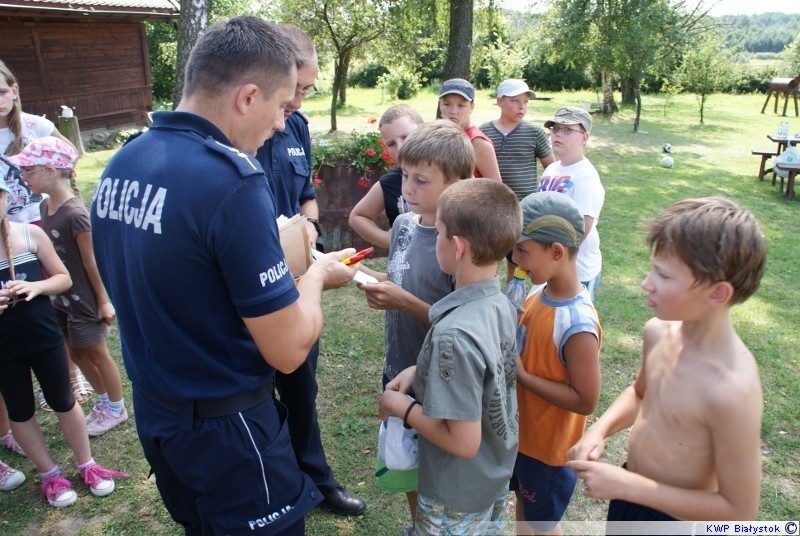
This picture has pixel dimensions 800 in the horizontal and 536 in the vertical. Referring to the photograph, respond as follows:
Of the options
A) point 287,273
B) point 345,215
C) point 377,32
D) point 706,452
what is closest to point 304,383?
point 287,273

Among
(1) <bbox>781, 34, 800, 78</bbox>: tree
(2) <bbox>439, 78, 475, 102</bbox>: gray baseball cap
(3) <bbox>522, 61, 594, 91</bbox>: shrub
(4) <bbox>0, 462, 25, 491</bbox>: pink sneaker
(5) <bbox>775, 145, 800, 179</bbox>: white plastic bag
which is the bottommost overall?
(4) <bbox>0, 462, 25, 491</bbox>: pink sneaker

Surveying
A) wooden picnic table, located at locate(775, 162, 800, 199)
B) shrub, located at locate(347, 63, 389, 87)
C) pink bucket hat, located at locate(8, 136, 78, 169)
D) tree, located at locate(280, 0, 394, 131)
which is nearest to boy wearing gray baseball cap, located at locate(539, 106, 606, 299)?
pink bucket hat, located at locate(8, 136, 78, 169)

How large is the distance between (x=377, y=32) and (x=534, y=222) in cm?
1563

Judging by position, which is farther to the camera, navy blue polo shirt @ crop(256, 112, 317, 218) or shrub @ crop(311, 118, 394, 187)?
shrub @ crop(311, 118, 394, 187)

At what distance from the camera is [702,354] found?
60.9 inches

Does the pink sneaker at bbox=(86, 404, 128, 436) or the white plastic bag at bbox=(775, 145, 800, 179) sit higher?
the white plastic bag at bbox=(775, 145, 800, 179)

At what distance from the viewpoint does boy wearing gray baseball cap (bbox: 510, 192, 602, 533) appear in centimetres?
205

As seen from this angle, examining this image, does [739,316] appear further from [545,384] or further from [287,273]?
[287,273]

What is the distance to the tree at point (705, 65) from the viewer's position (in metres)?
17.6

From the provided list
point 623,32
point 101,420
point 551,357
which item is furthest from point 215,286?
point 623,32

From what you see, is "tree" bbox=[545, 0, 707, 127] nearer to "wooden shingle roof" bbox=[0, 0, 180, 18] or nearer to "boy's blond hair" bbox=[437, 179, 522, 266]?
"wooden shingle roof" bbox=[0, 0, 180, 18]

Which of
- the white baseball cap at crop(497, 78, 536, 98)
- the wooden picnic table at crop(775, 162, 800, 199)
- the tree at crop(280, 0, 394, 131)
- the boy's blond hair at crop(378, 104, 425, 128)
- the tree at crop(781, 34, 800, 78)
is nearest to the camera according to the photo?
the boy's blond hair at crop(378, 104, 425, 128)

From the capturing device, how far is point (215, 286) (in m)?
1.54

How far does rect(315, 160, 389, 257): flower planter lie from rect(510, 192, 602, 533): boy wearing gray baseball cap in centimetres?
381
